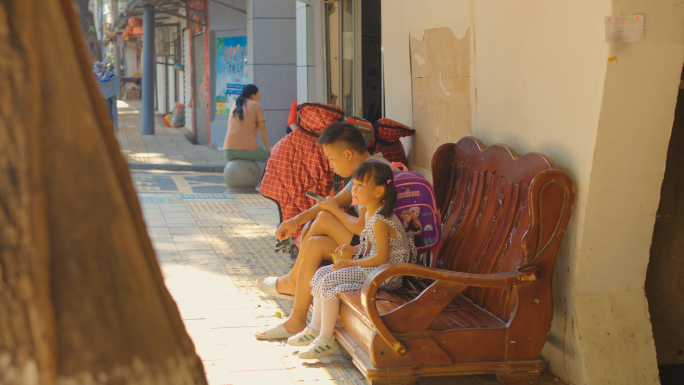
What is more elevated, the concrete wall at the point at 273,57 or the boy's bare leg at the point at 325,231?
the concrete wall at the point at 273,57

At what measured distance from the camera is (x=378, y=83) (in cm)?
892

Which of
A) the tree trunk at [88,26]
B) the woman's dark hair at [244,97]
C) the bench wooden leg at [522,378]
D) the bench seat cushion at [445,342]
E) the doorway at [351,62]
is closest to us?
the bench seat cushion at [445,342]

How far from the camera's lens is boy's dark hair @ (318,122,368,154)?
418cm

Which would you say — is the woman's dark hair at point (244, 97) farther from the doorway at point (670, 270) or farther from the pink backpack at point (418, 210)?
the doorway at point (670, 270)

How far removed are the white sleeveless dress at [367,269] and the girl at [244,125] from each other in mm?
6667

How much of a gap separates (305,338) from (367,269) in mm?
568

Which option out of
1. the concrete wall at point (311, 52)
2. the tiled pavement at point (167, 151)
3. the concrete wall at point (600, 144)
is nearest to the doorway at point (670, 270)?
the concrete wall at point (600, 144)

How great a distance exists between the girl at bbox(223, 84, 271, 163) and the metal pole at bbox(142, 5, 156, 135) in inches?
453

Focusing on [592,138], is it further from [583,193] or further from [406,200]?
[406,200]

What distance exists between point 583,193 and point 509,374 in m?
0.91

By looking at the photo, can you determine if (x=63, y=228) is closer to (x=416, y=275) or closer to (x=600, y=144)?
(x=416, y=275)

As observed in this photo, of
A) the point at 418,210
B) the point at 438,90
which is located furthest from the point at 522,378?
the point at 438,90

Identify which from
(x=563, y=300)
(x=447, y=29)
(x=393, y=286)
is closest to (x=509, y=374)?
(x=563, y=300)

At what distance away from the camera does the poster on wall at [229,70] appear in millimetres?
16203
